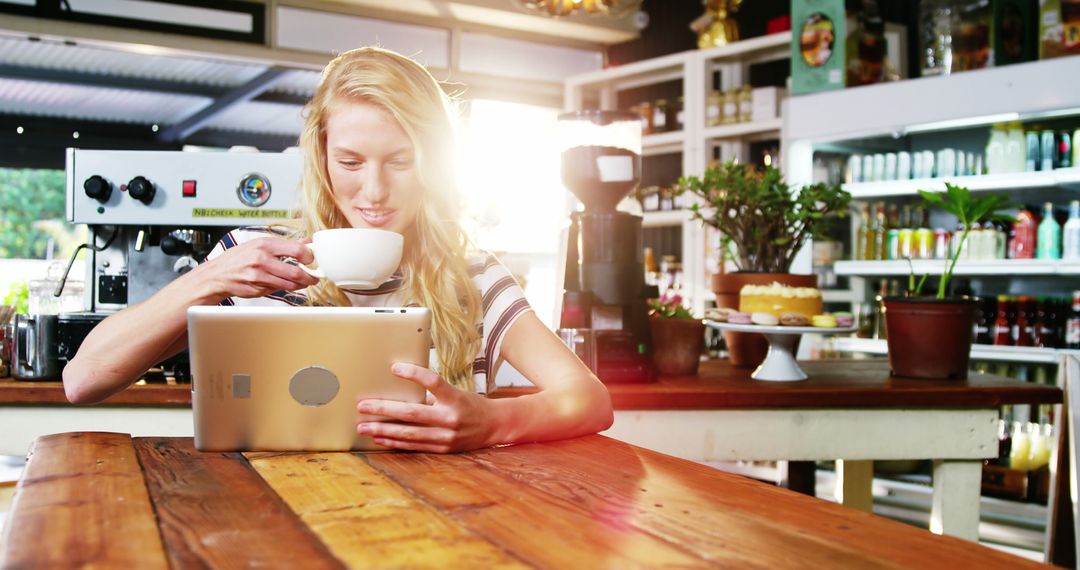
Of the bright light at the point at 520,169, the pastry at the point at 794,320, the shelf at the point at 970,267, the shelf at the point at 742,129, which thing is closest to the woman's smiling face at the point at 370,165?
the pastry at the point at 794,320

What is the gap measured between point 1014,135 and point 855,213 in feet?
2.32

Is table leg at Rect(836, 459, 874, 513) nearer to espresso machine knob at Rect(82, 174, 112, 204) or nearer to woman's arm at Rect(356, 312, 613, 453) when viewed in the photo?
woman's arm at Rect(356, 312, 613, 453)

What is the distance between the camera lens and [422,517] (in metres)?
0.72

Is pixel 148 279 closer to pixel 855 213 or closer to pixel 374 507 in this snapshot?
pixel 374 507

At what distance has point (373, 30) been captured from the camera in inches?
211

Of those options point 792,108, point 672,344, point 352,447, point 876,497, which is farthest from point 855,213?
point 352,447

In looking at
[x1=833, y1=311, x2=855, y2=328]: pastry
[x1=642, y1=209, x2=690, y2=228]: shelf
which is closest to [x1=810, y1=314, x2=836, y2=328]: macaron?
[x1=833, y1=311, x2=855, y2=328]: pastry

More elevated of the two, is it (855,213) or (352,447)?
(855,213)

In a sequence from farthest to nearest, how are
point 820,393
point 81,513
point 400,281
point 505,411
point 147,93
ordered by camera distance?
point 147,93 < point 820,393 < point 400,281 < point 505,411 < point 81,513

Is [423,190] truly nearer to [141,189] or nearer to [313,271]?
[313,271]

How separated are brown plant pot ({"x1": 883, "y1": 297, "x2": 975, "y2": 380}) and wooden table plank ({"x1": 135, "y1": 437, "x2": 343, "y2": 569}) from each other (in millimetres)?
1699

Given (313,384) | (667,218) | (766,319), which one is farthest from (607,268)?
(667,218)

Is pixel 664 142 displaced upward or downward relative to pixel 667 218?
upward

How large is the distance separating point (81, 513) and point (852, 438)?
1611mm
